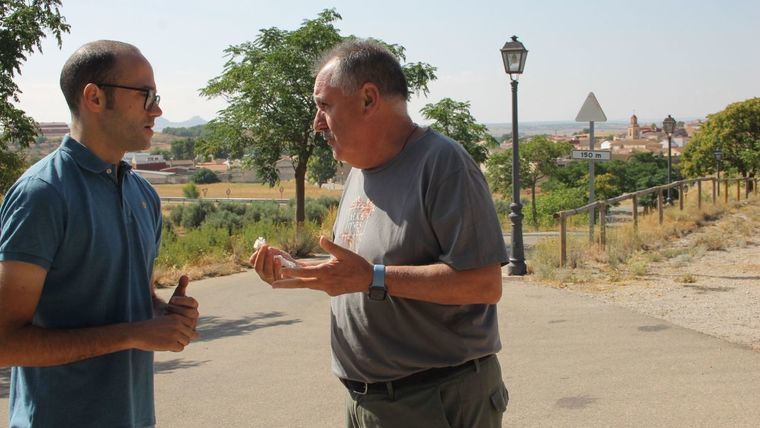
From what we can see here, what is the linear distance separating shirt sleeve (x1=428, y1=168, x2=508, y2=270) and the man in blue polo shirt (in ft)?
2.78

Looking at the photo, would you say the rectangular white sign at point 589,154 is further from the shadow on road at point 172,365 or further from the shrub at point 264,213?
the shrub at point 264,213

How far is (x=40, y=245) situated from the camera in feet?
7.16

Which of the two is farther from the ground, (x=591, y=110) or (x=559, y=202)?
(x=591, y=110)

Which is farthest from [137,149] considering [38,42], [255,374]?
[38,42]

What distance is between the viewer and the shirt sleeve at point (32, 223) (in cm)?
216

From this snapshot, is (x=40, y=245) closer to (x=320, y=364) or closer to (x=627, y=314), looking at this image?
(x=320, y=364)

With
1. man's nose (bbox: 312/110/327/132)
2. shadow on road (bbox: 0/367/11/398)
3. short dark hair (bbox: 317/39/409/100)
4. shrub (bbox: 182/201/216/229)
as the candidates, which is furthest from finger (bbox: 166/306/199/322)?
shrub (bbox: 182/201/216/229)

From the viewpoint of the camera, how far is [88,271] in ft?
7.66

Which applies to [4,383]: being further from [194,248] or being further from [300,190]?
[300,190]

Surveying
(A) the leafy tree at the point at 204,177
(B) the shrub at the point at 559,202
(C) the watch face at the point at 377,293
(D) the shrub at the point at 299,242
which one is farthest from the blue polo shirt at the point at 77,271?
(A) the leafy tree at the point at 204,177

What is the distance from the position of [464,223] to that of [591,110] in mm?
11949

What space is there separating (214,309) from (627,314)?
538 centimetres

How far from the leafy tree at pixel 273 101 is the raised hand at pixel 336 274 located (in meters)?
17.7

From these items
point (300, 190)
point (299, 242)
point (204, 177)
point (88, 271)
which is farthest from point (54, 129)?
point (204, 177)
